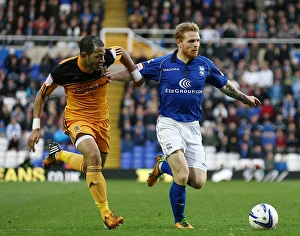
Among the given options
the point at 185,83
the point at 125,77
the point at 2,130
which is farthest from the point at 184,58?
the point at 2,130

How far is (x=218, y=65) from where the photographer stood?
89.2 feet

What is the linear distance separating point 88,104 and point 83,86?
0.26 meters

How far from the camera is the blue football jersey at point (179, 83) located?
1014cm

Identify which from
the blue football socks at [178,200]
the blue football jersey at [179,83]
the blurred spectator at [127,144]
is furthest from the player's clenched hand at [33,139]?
the blurred spectator at [127,144]

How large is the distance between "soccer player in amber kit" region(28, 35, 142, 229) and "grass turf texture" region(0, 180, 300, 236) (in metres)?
0.72

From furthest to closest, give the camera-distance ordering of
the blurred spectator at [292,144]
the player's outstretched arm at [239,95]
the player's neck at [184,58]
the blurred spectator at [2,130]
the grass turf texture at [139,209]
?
the blurred spectator at [2,130] → the blurred spectator at [292,144] → the player's outstretched arm at [239,95] → the player's neck at [184,58] → the grass turf texture at [139,209]

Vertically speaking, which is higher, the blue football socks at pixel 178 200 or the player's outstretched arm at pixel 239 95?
the player's outstretched arm at pixel 239 95

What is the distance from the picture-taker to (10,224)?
10203 mm

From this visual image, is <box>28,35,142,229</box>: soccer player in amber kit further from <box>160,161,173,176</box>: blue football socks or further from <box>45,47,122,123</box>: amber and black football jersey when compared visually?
<box>160,161,173,176</box>: blue football socks

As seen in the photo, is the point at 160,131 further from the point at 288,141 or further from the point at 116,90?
the point at 116,90

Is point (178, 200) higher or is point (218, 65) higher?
point (218, 65)

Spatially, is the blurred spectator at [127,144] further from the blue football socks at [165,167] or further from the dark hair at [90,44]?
the dark hair at [90,44]

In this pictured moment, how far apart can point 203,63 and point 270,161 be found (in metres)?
14.6

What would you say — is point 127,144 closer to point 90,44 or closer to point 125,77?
point 125,77
